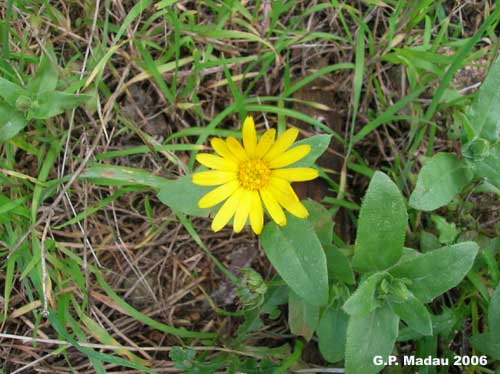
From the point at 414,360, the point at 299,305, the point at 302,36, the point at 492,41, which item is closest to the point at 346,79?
the point at 302,36

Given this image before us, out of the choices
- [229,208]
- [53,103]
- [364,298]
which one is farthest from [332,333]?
[53,103]

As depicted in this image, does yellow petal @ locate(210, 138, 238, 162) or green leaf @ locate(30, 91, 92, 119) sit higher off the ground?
green leaf @ locate(30, 91, 92, 119)

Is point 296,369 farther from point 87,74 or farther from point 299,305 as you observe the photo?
point 87,74

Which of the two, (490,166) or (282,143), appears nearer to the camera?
(282,143)

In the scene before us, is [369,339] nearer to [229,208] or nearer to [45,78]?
[229,208]

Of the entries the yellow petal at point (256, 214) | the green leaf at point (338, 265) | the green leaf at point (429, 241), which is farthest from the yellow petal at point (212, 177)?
the green leaf at point (429, 241)

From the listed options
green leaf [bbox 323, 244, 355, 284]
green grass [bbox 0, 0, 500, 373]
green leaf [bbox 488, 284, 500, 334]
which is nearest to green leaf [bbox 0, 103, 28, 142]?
green grass [bbox 0, 0, 500, 373]

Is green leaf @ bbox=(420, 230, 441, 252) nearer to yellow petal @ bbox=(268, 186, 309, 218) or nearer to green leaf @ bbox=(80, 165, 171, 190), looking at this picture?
yellow petal @ bbox=(268, 186, 309, 218)
